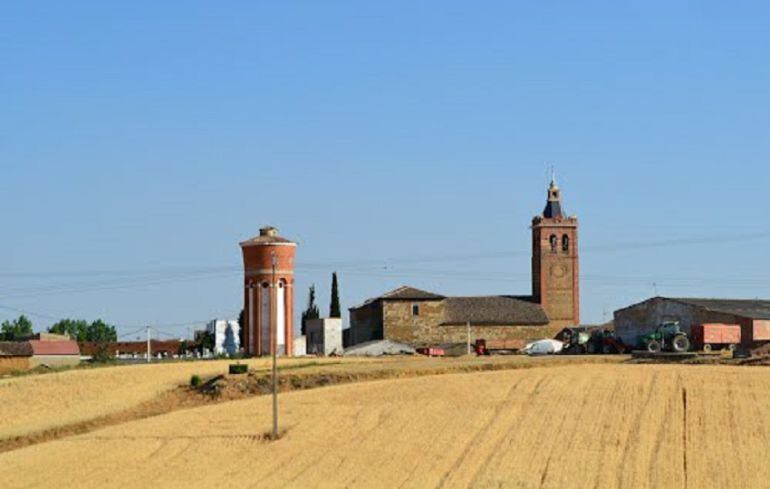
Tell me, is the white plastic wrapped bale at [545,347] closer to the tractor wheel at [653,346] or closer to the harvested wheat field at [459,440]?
the tractor wheel at [653,346]

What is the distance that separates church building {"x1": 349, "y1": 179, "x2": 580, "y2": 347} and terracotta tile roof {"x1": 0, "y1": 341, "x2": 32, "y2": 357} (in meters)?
33.3

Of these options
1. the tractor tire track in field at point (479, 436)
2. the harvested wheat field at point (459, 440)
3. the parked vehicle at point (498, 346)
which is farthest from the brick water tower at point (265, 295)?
the tractor tire track in field at point (479, 436)

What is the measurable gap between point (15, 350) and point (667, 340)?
179 ft

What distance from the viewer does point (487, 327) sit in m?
132

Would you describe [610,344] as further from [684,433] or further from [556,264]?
[556,264]

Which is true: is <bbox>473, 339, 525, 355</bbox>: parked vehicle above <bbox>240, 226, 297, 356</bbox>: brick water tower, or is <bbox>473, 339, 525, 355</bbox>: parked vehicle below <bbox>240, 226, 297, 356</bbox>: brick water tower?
below

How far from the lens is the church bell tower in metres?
140

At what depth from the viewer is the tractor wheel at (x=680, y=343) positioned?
8331 centimetres

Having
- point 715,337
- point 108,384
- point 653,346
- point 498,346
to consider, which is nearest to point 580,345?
point 653,346

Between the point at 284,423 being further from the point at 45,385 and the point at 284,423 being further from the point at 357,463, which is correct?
the point at 45,385

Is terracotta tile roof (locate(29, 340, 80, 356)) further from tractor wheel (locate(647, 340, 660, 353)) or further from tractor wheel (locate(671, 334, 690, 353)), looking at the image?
tractor wheel (locate(671, 334, 690, 353))

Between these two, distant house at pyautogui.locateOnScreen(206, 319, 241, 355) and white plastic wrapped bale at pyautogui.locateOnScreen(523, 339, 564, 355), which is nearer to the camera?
white plastic wrapped bale at pyautogui.locateOnScreen(523, 339, 564, 355)

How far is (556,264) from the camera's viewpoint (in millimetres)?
143000

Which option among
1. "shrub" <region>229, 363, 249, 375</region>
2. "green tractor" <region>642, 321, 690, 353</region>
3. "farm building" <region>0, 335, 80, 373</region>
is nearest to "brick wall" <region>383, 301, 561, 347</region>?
"farm building" <region>0, 335, 80, 373</region>
